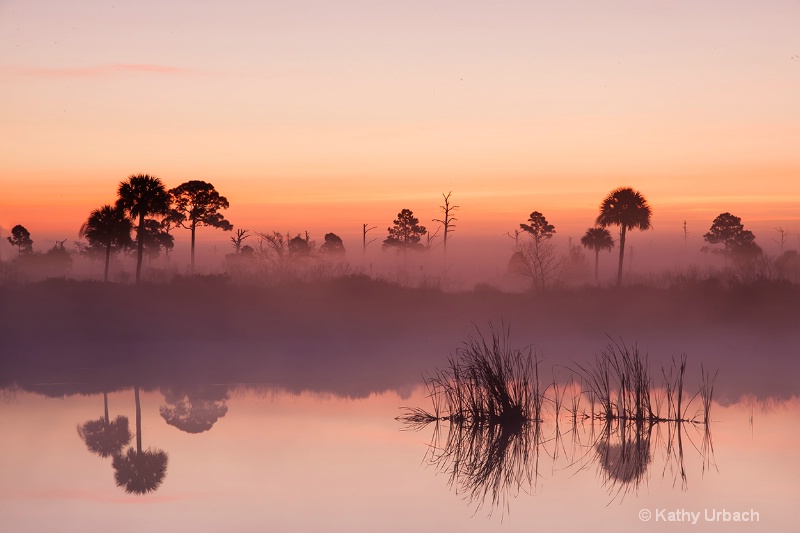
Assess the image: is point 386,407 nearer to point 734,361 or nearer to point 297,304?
point 734,361

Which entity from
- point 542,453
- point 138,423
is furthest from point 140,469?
point 542,453

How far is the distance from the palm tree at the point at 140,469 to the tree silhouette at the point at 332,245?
67.8 m

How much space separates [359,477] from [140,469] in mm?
3081

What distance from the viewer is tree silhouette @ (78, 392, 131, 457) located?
1529cm

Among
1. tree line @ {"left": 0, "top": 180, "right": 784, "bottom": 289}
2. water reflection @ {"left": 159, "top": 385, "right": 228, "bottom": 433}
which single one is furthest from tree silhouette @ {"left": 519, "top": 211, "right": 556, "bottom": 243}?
water reflection @ {"left": 159, "top": 385, "right": 228, "bottom": 433}

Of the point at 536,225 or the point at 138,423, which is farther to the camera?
the point at 536,225

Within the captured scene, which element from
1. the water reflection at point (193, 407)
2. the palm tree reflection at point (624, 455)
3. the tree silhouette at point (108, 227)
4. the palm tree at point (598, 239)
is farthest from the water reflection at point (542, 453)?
the palm tree at point (598, 239)

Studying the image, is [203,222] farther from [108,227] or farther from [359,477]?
[359,477]

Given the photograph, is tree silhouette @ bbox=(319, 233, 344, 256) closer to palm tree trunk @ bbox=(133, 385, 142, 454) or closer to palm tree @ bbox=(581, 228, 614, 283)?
palm tree @ bbox=(581, 228, 614, 283)

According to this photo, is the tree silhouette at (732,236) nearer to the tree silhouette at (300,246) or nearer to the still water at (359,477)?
the tree silhouette at (300,246)

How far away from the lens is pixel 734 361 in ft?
100

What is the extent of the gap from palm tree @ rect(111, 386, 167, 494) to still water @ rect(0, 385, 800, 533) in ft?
0.39

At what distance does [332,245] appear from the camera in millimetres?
83875

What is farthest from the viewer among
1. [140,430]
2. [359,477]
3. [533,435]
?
[140,430]
